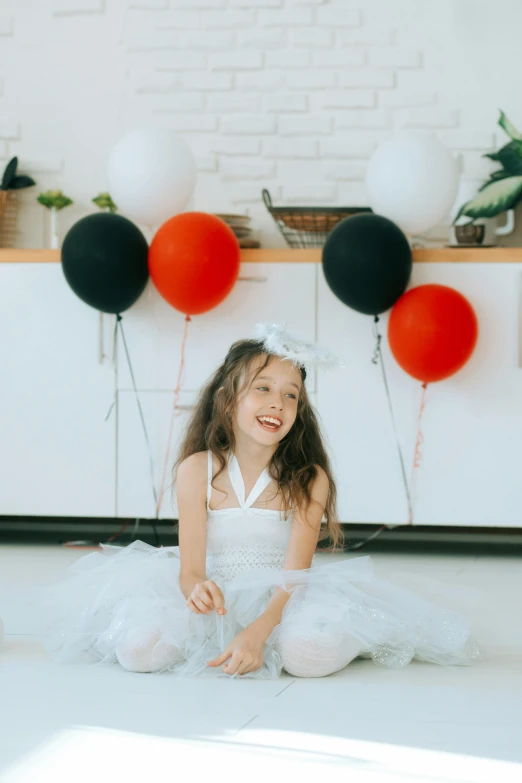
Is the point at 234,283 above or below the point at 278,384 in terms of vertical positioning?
above

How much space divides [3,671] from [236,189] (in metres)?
1.96

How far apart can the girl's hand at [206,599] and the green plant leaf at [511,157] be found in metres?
1.84

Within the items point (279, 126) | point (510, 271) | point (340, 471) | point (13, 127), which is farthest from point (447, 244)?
point (13, 127)

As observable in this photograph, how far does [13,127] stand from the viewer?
3143 millimetres

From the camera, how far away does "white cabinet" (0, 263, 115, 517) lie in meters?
2.70

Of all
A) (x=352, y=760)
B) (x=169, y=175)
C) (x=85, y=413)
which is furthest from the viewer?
(x=85, y=413)

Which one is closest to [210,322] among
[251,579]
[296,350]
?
[296,350]

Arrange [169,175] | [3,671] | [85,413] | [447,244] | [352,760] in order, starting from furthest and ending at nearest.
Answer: [447,244], [85,413], [169,175], [3,671], [352,760]

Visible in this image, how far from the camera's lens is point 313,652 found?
4.78 ft

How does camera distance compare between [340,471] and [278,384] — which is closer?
[278,384]

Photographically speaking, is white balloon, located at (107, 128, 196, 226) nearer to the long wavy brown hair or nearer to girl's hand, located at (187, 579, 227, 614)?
the long wavy brown hair

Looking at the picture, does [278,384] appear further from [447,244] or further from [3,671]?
[447,244]

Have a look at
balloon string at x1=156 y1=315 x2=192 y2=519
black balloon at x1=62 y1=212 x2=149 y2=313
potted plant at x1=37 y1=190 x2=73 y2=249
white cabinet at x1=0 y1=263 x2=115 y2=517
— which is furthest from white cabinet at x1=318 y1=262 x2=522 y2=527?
potted plant at x1=37 y1=190 x2=73 y2=249

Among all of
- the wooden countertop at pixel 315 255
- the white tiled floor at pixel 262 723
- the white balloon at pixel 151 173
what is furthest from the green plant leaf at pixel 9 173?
the white tiled floor at pixel 262 723
